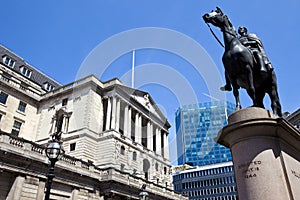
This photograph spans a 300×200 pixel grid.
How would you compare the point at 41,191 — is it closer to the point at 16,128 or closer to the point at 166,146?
the point at 16,128

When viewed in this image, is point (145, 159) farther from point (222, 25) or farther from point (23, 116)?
point (222, 25)

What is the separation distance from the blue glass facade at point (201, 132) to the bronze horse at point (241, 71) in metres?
78.8

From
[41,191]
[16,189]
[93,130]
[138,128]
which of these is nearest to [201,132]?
[138,128]

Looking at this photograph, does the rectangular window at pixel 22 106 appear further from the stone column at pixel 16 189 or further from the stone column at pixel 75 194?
the stone column at pixel 16 189

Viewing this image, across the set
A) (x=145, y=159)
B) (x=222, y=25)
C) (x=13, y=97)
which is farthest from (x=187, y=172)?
(x=222, y=25)

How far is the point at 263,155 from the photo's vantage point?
216 inches

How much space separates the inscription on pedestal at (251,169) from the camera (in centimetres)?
537

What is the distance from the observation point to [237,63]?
7043 millimetres

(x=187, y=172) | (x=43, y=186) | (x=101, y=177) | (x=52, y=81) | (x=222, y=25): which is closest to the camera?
(x=222, y=25)

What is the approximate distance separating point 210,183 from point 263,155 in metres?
92.7

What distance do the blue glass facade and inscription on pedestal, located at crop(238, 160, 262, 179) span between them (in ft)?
266

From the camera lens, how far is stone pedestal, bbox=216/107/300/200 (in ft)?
17.0

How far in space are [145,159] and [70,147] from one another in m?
13.9

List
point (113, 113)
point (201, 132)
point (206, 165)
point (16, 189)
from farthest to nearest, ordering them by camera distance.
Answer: point (201, 132) → point (206, 165) → point (113, 113) → point (16, 189)
